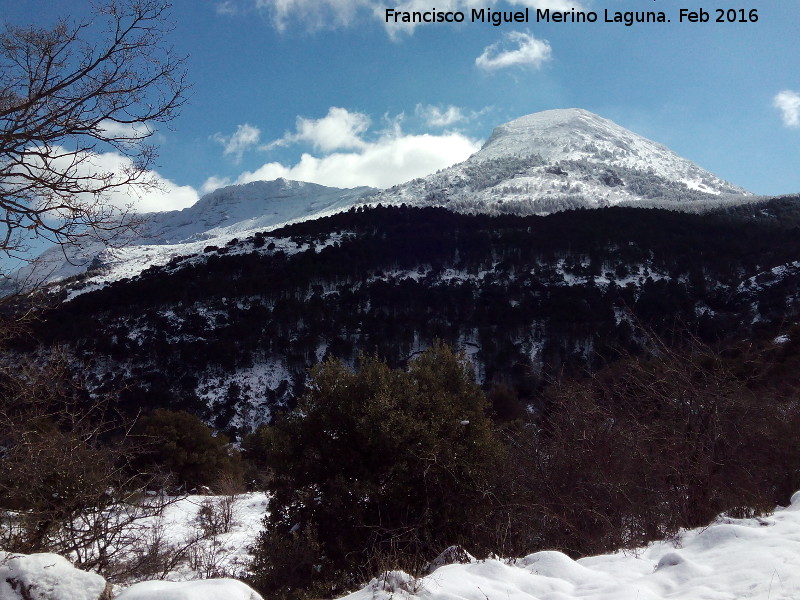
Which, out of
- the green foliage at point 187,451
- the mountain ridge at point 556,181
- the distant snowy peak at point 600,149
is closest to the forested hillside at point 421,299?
the green foliage at point 187,451

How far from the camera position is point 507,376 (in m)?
46.8

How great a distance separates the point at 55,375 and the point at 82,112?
3018 mm

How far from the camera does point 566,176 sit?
144 m

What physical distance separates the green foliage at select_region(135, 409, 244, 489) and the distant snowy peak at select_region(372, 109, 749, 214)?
9290 cm

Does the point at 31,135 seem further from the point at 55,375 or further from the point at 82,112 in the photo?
the point at 55,375

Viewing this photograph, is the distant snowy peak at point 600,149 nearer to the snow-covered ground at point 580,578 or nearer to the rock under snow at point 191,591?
the snow-covered ground at point 580,578

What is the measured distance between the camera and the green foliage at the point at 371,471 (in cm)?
805

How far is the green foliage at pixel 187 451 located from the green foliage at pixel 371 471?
11.7 meters

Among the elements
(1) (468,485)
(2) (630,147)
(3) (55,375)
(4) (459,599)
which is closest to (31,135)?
(3) (55,375)

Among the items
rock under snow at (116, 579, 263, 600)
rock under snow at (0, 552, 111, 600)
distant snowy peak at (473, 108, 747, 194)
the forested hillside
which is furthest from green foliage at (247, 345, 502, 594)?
distant snowy peak at (473, 108, 747, 194)

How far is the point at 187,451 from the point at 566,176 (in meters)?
140

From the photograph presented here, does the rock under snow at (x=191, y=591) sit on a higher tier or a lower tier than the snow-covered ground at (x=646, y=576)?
higher

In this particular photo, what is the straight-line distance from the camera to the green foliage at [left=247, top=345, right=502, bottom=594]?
8.05 m

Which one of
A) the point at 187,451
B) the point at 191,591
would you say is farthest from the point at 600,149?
the point at 191,591
